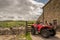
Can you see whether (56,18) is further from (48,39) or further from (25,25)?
(48,39)

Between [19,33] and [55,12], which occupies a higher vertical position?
[55,12]

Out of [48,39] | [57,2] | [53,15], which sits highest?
[57,2]

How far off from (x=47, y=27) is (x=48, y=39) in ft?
3.68

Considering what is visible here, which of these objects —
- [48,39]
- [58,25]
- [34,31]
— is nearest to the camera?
[48,39]

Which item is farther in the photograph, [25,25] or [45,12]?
[45,12]

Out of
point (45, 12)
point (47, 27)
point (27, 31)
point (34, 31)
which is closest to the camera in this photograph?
point (47, 27)

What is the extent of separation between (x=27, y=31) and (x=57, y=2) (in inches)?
243

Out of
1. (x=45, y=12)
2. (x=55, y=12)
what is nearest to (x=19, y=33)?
(x=55, y=12)

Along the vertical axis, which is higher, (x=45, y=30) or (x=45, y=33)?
(x=45, y=30)

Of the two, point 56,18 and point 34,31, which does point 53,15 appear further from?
point 34,31

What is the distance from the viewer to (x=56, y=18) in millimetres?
14938

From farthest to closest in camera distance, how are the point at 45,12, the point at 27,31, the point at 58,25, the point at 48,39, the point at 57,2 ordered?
the point at 45,12 < the point at 57,2 < the point at 58,25 < the point at 27,31 < the point at 48,39

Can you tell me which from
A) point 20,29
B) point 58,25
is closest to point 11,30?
point 20,29

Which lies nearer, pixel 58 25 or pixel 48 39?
pixel 48 39
